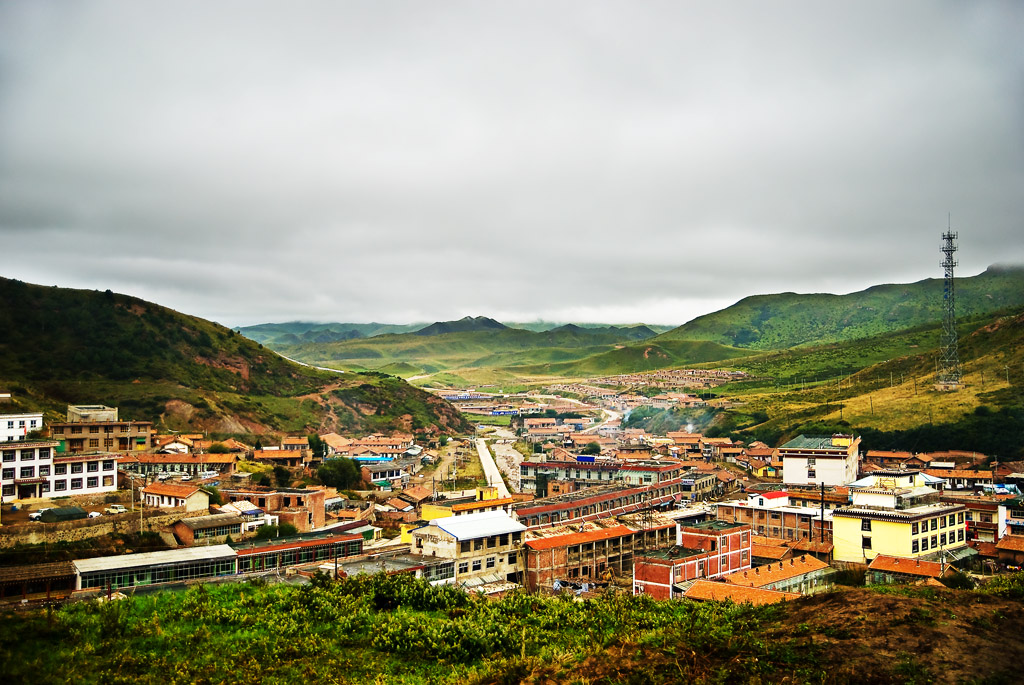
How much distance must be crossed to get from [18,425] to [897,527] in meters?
49.9

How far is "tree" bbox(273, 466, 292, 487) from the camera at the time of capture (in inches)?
1918

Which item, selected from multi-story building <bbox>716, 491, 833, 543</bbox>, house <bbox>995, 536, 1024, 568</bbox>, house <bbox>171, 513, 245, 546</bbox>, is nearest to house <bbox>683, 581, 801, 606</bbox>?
house <bbox>995, 536, 1024, 568</bbox>

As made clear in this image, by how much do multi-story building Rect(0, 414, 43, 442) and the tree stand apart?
48.3 feet

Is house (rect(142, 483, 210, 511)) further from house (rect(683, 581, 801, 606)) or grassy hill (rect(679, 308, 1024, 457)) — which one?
grassy hill (rect(679, 308, 1024, 457))

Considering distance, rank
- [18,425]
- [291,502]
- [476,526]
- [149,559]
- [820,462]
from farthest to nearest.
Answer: [820,462]
[18,425]
[291,502]
[476,526]
[149,559]

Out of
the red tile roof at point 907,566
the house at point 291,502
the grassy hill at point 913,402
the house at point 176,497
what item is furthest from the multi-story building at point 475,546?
the grassy hill at point 913,402

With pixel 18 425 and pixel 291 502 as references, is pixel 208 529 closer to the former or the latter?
pixel 291 502

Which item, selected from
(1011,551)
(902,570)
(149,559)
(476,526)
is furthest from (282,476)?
(1011,551)

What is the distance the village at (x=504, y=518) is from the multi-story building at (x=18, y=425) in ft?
0.36

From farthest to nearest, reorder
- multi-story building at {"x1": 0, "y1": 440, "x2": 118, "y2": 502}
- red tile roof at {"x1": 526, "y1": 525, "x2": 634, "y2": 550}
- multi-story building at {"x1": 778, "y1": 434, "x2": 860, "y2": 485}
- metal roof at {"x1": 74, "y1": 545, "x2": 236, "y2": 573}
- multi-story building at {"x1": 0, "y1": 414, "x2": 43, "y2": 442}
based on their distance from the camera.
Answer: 1. multi-story building at {"x1": 778, "y1": 434, "x2": 860, "y2": 485}
2. multi-story building at {"x1": 0, "y1": 414, "x2": 43, "y2": 442}
3. multi-story building at {"x1": 0, "y1": 440, "x2": 118, "y2": 502}
4. red tile roof at {"x1": 526, "y1": 525, "x2": 634, "y2": 550}
5. metal roof at {"x1": 74, "y1": 545, "x2": 236, "y2": 573}

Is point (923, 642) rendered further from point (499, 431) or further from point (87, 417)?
point (499, 431)

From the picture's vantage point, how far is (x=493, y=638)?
1330cm

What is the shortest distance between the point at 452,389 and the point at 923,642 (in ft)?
517

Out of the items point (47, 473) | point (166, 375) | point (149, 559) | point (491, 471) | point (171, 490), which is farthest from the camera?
point (166, 375)
